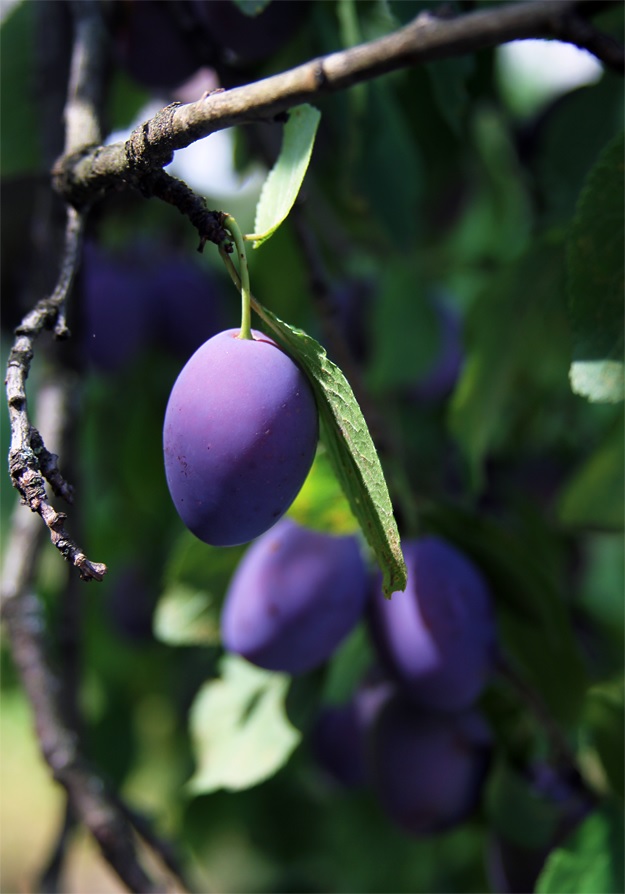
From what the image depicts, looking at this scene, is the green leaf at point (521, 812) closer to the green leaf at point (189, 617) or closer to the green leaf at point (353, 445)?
the green leaf at point (189, 617)

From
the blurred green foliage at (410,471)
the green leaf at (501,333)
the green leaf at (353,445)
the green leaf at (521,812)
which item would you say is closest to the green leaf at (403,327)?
the blurred green foliage at (410,471)

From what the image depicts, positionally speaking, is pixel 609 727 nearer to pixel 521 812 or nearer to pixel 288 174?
pixel 521 812

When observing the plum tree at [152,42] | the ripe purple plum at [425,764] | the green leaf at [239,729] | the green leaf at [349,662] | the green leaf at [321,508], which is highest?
the plum tree at [152,42]

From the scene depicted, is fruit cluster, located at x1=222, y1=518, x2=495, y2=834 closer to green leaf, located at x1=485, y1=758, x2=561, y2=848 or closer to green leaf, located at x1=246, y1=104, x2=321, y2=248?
green leaf, located at x1=485, y1=758, x2=561, y2=848

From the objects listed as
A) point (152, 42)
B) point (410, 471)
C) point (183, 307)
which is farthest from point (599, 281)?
point (183, 307)

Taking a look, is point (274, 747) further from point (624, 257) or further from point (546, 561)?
point (624, 257)
